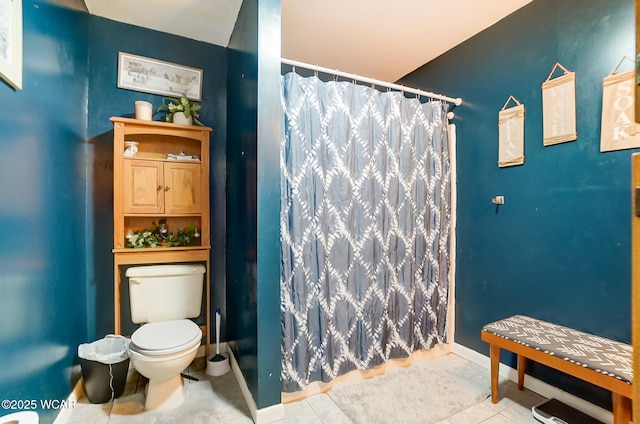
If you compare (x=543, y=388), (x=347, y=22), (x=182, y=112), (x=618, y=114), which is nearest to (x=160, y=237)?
(x=182, y=112)

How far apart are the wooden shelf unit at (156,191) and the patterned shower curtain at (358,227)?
796 mm

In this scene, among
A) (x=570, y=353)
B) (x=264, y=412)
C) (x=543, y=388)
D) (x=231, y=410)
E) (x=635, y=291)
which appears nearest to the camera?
(x=635, y=291)

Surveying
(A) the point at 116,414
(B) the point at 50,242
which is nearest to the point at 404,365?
(A) the point at 116,414

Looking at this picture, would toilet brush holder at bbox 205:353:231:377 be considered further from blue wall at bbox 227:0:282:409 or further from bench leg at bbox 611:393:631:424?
bench leg at bbox 611:393:631:424

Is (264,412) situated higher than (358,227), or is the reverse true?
(358,227)

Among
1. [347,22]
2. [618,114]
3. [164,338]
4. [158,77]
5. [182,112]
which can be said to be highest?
[347,22]

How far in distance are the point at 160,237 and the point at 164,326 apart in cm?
70

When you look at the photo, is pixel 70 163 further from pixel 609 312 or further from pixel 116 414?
pixel 609 312

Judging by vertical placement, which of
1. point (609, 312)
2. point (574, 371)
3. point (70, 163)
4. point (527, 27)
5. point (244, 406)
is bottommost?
point (244, 406)

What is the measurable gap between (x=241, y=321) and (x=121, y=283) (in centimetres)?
100

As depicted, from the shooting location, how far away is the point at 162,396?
5.31ft

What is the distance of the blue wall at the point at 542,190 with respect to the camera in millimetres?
1487

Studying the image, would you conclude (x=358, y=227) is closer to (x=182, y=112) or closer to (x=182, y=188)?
(x=182, y=188)

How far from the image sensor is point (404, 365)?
209cm
